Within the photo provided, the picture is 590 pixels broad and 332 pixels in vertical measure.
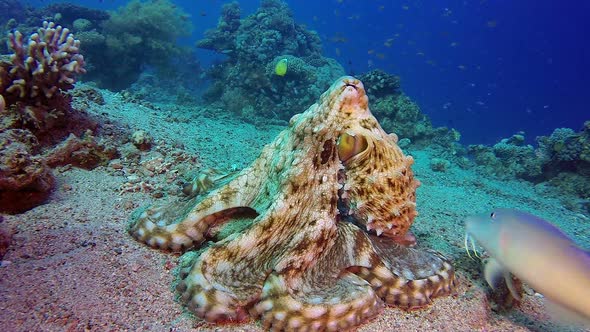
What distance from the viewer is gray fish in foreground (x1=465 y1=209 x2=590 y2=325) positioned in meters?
2.09

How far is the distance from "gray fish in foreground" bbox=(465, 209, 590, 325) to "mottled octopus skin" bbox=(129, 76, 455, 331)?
0.54 meters

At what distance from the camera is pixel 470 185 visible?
906 cm

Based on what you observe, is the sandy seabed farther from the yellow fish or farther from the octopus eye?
the yellow fish

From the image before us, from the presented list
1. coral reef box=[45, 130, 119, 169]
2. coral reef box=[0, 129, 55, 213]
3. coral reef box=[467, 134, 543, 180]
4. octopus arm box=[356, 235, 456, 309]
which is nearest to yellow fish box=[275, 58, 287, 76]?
coral reef box=[467, 134, 543, 180]

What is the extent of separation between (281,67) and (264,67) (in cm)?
136

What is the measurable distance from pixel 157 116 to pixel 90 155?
3280mm

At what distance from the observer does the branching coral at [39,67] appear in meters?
4.16

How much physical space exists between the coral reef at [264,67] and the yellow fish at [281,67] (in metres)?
0.37

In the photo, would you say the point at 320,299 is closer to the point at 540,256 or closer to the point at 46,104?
the point at 540,256

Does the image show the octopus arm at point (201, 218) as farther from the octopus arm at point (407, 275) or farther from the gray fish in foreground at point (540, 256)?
the gray fish in foreground at point (540, 256)

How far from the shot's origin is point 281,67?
43.8 feet

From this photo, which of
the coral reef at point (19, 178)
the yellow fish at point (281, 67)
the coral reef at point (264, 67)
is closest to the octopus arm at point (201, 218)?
the coral reef at point (19, 178)

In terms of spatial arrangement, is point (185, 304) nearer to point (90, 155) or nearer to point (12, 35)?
point (90, 155)

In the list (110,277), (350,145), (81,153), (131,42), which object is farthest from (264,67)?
(110,277)
